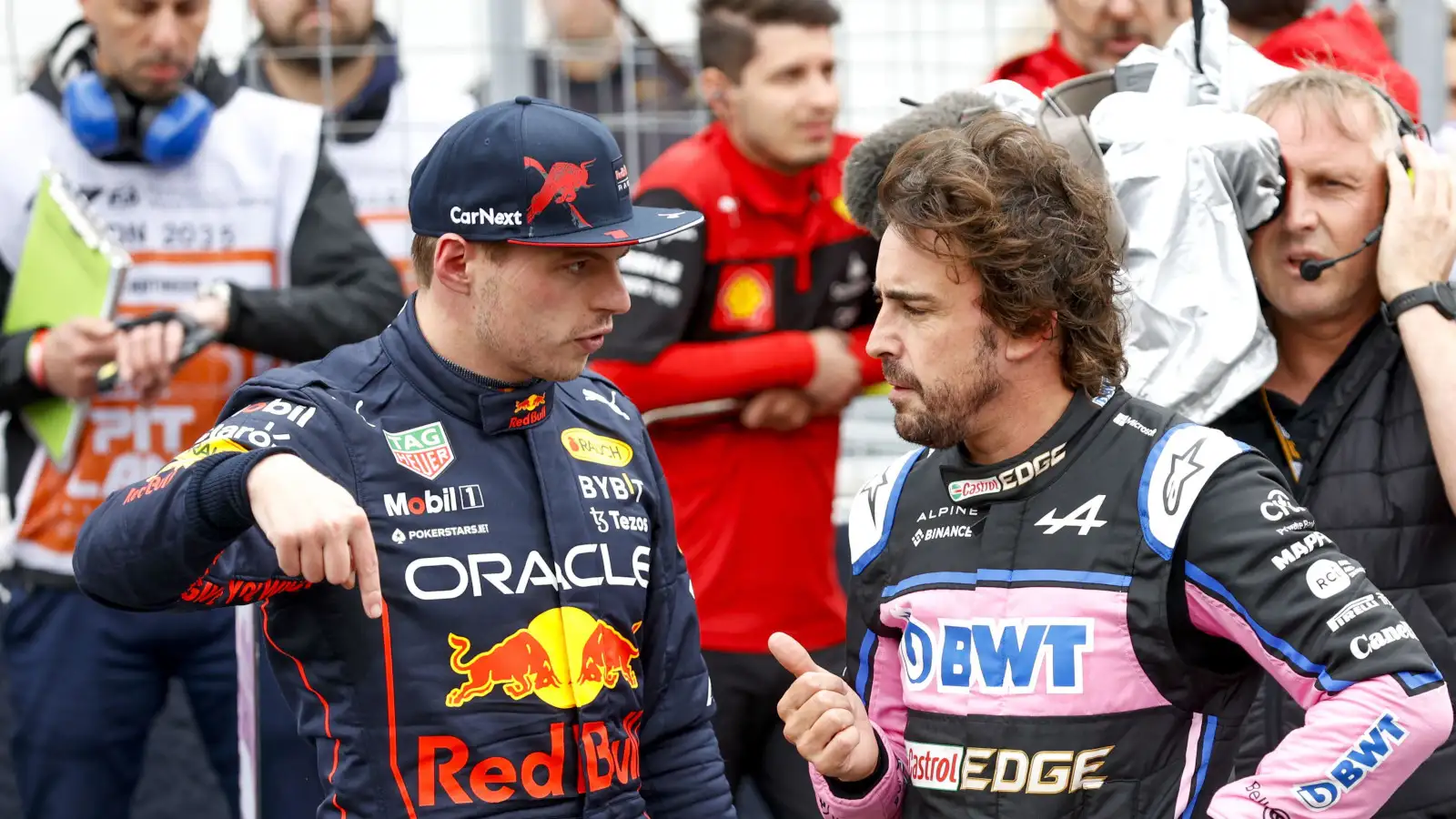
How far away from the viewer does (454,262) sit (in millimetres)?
2701

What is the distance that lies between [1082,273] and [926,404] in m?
0.29

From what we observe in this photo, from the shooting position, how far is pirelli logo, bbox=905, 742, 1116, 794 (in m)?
2.42

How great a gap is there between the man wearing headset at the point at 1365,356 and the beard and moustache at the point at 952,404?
0.80 metres

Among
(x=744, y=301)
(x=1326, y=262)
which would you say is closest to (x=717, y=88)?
(x=744, y=301)

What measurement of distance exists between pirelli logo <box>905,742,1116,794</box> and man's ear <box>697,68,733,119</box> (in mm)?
2356

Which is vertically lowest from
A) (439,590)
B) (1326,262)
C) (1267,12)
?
(439,590)

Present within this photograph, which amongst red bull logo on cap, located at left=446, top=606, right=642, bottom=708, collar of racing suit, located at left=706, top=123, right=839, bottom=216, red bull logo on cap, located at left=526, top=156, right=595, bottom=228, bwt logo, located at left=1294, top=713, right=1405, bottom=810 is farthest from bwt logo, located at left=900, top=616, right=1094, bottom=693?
collar of racing suit, located at left=706, top=123, right=839, bottom=216

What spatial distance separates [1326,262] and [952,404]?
0.90 meters

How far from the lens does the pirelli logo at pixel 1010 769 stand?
2.42 meters

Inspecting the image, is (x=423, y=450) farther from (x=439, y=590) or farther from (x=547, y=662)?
(x=547, y=662)

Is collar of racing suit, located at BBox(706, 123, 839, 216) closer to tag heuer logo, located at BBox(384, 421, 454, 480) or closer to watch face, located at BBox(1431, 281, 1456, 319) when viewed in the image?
watch face, located at BBox(1431, 281, 1456, 319)

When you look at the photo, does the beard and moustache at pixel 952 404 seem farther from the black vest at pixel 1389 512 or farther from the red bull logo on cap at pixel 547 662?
the black vest at pixel 1389 512

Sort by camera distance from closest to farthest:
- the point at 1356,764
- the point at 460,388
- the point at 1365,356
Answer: the point at 1356,764
the point at 460,388
the point at 1365,356

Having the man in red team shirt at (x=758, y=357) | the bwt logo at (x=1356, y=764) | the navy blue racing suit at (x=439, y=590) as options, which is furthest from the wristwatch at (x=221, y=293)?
the bwt logo at (x=1356, y=764)
